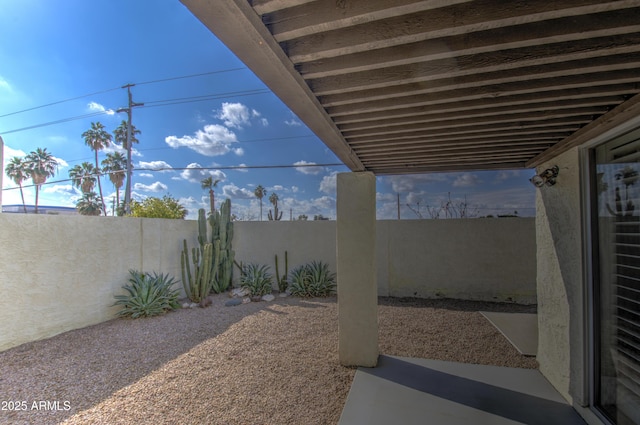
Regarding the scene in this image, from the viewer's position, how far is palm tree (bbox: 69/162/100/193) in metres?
25.5

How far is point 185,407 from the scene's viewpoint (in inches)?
108

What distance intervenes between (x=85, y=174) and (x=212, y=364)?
30.0 m

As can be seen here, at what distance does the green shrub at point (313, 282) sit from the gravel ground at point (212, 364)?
1327 mm

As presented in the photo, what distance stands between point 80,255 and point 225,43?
18.4ft

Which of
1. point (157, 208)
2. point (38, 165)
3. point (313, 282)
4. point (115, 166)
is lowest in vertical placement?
point (313, 282)

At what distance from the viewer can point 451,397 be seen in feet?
9.63

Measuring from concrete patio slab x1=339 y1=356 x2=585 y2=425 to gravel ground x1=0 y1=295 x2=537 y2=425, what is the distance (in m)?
0.25

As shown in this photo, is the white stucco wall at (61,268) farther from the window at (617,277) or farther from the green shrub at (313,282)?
the window at (617,277)

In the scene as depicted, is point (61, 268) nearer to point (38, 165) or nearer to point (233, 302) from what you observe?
point (233, 302)

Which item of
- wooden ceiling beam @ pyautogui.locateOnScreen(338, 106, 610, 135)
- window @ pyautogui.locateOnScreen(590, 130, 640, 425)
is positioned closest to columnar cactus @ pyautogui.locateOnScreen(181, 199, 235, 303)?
wooden ceiling beam @ pyautogui.locateOnScreen(338, 106, 610, 135)

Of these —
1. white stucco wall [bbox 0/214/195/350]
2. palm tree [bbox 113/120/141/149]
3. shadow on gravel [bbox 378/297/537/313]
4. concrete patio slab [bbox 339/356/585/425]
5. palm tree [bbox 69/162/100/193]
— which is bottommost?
shadow on gravel [bbox 378/297/537/313]

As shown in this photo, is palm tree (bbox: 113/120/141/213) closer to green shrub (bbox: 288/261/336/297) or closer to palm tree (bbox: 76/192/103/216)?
palm tree (bbox: 76/192/103/216)

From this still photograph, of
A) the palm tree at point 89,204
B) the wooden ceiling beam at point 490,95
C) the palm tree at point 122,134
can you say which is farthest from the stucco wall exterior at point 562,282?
the palm tree at point 89,204

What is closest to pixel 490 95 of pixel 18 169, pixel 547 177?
pixel 547 177
